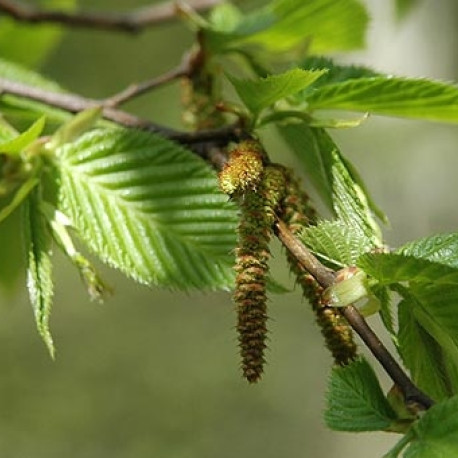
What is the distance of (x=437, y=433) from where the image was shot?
2.40ft

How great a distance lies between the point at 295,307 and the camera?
5309mm

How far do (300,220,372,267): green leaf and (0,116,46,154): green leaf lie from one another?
33 cm

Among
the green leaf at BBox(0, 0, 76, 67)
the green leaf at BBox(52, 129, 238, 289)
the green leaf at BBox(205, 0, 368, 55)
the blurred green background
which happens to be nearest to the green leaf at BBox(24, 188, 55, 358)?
the green leaf at BBox(52, 129, 238, 289)

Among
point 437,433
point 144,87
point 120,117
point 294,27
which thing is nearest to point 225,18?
point 294,27

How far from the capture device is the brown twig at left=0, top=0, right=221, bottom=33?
1.66 meters

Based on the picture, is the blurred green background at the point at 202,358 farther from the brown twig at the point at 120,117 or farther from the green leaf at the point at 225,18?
the brown twig at the point at 120,117

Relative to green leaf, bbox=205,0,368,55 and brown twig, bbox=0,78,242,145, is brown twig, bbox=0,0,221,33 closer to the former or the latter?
green leaf, bbox=205,0,368,55

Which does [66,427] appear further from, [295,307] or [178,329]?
[295,307]

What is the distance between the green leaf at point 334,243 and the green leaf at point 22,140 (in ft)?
1.07

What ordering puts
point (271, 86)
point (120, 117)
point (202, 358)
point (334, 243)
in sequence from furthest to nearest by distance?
point (202, 358), point (120, 117), point (271, 86), point (334, 243)

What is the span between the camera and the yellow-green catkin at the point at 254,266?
764 mm

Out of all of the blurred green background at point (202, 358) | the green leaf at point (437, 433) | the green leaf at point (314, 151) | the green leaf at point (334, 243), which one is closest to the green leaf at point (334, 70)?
the green leaf at point (314, 151)

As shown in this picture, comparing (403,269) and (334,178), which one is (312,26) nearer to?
(334,178)

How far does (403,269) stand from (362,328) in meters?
0.06
